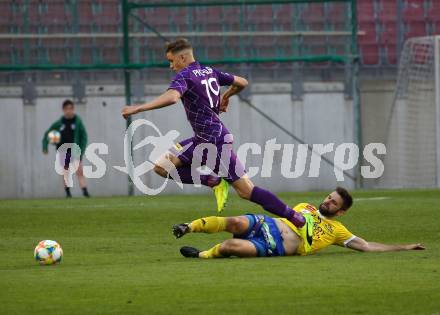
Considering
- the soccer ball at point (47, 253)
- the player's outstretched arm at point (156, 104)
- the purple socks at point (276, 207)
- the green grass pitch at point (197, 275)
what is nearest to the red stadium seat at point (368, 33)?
the green grass pitch at point (197, 275)

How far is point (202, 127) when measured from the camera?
1238 centimetres

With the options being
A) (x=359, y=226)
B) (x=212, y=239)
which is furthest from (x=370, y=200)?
(x=212, y=239)

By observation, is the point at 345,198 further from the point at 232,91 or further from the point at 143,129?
the point at 143,129

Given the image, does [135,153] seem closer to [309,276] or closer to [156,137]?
[156,137]

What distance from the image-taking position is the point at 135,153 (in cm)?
2473

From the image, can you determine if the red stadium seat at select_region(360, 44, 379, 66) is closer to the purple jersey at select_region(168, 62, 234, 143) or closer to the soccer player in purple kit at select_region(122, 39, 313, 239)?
the soccer player in purple kit at select_region(122, 39, 313, 239)

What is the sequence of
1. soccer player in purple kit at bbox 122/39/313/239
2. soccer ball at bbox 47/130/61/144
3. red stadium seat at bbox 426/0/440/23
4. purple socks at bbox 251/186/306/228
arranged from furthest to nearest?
red stadium seat at bbox 426/0/440/23 < soccer ball at bbox 47/130/61/144 < soccer player in purple kit at bbox 122/39/313/239 < purple socks at bbox 251/186/306/228

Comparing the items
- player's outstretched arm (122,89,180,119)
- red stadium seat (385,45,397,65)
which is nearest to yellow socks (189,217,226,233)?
player's outstretched arm (122,89,180,119)

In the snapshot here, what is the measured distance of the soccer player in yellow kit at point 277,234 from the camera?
37.0 ft

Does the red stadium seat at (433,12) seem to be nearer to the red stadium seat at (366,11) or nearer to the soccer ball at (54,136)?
the red stadium seat at (366,11)

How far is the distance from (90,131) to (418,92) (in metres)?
6.90

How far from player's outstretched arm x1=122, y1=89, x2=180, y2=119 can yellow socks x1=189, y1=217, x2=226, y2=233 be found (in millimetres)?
1167

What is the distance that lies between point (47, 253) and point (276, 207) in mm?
2220

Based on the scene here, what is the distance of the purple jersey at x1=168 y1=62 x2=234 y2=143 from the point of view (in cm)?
1217
